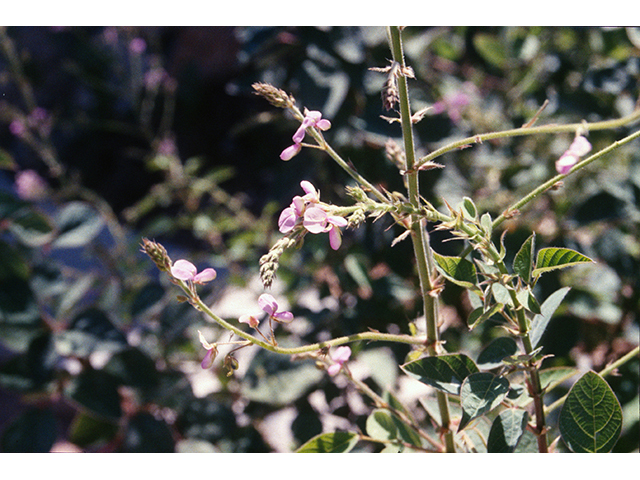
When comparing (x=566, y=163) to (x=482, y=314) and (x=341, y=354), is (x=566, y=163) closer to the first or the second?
(x=482, y=314)

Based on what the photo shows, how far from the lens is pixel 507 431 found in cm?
41


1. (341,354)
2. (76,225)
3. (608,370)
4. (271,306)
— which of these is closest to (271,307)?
(271,306)

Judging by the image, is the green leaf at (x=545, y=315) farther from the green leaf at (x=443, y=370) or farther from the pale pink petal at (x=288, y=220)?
the pale pink petal at (x=288, y=220)

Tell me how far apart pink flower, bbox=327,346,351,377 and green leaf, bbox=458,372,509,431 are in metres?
0.11

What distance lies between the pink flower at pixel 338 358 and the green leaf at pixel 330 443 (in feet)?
0.26

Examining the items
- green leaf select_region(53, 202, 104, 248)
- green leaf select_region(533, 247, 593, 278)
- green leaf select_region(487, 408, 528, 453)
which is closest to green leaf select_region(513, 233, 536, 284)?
green leaf select_region(533, 247, 593, 278)

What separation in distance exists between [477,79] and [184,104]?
3.53 ft

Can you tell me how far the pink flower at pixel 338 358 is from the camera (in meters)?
0.45

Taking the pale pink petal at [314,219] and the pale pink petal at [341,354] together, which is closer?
the pale pink petal at [314,219]

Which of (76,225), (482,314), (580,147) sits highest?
(76,225)

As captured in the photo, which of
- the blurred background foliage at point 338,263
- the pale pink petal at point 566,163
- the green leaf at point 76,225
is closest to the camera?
the pale pink petal at point 566,163

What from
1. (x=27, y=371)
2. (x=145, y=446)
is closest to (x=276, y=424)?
(x=145, y=446)

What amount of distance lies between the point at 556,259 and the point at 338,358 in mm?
199

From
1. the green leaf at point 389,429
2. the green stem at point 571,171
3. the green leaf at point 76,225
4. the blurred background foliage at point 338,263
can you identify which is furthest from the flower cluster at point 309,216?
the green leaf at point 76,225
